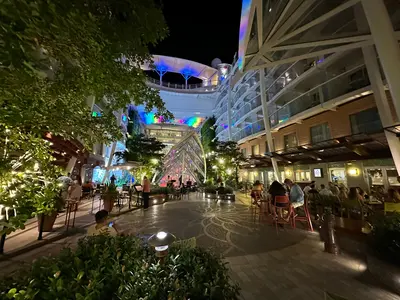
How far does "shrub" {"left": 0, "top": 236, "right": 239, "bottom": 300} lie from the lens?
5.34 ft

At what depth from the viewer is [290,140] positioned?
18.5 metres

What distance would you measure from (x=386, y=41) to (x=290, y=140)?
13499 millimetres

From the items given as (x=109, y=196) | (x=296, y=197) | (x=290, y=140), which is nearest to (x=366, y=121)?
(x=290, y=140)

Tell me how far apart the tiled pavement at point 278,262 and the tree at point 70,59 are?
3.62 metres

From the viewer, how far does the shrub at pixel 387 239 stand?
3338 millimetres

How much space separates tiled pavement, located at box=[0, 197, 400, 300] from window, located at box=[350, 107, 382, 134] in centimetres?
1001

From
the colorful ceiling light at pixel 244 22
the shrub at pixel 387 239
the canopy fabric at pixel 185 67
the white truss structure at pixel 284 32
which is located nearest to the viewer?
the shrub at pixel 387 239

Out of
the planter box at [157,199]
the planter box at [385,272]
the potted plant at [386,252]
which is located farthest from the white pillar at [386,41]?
the planter box at [157,199]

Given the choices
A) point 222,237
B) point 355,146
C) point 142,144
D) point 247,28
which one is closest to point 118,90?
point 222,237

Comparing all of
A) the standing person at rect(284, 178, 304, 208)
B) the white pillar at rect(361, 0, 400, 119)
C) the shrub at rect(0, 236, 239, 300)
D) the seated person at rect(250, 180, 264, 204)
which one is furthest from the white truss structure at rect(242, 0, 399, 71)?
the shrub at rect(0, 236, 239, 300)

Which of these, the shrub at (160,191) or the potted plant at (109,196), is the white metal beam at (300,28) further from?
the shrub at (160,191)

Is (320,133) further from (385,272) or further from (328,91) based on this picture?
(385,272)

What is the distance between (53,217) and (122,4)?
21.6 ft

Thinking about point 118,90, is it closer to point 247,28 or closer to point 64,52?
point 64,52
